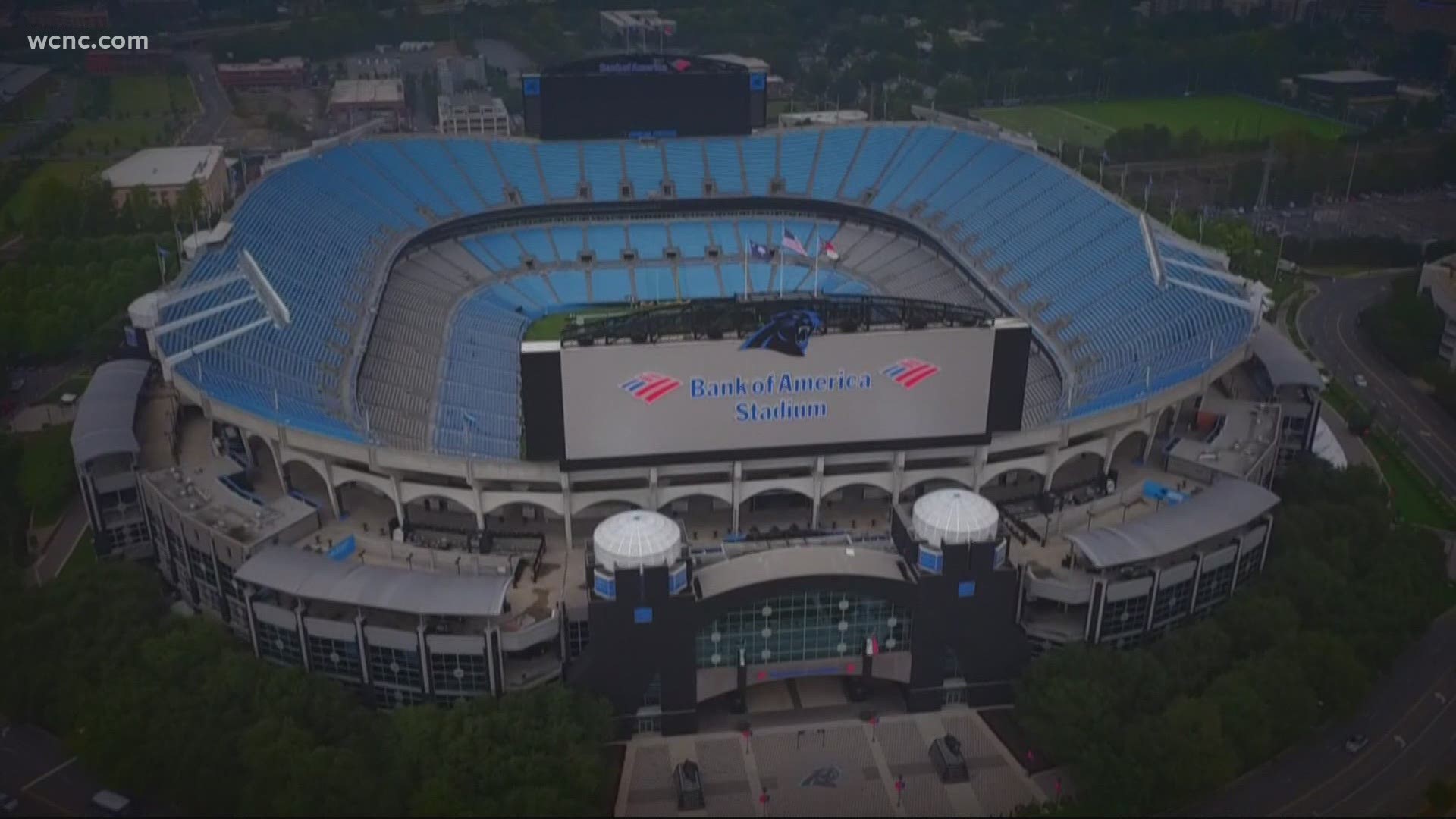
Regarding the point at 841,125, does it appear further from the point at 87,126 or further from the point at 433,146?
the point at 87,126

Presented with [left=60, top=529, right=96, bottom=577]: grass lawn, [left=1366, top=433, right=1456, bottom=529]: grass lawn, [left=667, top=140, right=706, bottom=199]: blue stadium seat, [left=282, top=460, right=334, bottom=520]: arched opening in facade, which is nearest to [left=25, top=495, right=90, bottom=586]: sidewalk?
[left=60, top=529, right=96, bottom=577]: grass lawn

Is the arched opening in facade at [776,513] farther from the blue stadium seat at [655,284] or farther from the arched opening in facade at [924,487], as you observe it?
the blue stadium seat at [655,284]

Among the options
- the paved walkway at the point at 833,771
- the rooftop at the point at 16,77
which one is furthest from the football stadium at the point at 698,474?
the rooftop at the point at 16,77

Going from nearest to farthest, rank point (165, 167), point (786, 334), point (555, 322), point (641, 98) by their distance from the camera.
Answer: point (786, 334)
point (555, 322)
point (641, 98)
point (165, 167)

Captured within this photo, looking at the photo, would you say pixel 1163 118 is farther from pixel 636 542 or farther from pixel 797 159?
pixel 636 542

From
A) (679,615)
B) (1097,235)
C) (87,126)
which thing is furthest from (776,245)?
(87,126)

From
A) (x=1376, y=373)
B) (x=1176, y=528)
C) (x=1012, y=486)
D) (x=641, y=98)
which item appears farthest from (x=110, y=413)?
(x=1376, y=373)
